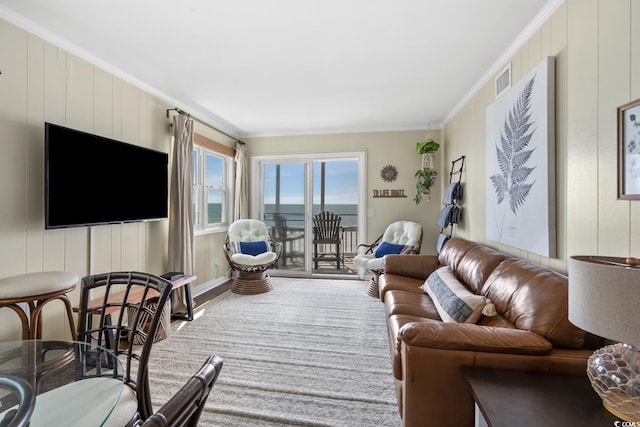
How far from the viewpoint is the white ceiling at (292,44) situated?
1.87m

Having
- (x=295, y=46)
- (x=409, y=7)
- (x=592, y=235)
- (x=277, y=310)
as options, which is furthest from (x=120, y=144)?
(x=592, y=235)

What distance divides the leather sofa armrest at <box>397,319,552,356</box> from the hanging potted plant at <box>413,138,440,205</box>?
3.19 meters

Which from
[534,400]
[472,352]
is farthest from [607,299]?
[472,352]

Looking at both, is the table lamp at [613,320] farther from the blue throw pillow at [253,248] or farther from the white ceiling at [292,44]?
the blue throw pillow at [253,248]

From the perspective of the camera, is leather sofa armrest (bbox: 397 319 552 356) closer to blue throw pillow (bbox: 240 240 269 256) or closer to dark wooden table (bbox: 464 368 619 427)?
dark wooden table (bbox: 464 368 619 427)

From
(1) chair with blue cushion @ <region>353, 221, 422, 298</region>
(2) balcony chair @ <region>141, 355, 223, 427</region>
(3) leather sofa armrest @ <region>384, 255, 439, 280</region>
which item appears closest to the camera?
(2) balcony chair @ <region>141, 355, 223, 427</region>

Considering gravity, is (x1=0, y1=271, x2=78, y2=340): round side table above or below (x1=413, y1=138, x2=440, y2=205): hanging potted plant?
below

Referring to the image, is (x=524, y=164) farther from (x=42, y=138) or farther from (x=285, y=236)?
(x=285, y=236)

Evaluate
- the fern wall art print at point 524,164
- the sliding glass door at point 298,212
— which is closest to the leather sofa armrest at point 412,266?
the fern wall art print at point 524,164

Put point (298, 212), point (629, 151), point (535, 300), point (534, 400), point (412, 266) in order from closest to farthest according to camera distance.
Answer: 1. point (534, 400)
2. point (629, 151)
3. point (535, 300)
4. point (412, 266)
5. point (298, 212)

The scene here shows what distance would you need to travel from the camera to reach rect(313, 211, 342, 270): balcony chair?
16.9 feet

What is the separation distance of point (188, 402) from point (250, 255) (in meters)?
3.77

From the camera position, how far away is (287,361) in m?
2.26

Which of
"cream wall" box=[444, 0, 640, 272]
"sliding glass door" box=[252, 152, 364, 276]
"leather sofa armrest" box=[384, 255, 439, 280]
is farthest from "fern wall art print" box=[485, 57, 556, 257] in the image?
"sliding glass door" box=[252, 152, 364, 276]
